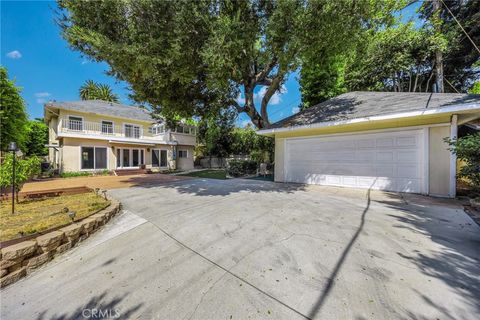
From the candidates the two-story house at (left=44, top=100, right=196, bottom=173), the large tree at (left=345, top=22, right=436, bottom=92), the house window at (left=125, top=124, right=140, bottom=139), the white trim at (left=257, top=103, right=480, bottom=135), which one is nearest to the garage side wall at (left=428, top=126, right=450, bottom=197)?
the white trim at (left=257, top=103, right=480, bottom=135)

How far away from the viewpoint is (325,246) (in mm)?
3074

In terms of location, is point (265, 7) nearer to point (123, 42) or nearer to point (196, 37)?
point (196, 37)

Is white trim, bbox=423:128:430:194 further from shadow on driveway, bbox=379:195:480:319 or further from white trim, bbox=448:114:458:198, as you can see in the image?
shadow on driveway, bbox=379:195:480:319

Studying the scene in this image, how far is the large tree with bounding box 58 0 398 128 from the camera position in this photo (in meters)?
5.70

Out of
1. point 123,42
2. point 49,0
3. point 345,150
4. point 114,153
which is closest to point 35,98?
point 114,153

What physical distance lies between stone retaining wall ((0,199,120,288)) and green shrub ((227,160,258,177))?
961 cm

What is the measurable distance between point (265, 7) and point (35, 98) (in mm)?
20219

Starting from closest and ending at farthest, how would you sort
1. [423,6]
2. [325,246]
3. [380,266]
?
1. [380,266]
2. [325,246]
3. [423,6]

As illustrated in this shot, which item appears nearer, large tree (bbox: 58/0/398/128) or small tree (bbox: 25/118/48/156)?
large tree (bbox: 58/0/398/128)

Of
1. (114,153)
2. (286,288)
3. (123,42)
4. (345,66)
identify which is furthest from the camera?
(114,153)

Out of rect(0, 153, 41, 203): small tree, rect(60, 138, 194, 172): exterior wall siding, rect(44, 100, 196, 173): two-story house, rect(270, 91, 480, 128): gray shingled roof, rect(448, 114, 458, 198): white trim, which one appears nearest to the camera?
rect(0, 153, 41, 203): small tree

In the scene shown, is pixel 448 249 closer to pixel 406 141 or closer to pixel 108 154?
pixel 406 141

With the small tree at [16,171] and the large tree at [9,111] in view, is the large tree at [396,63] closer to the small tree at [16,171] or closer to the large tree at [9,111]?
the small tree at [16,171]

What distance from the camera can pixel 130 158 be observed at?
17812mm
